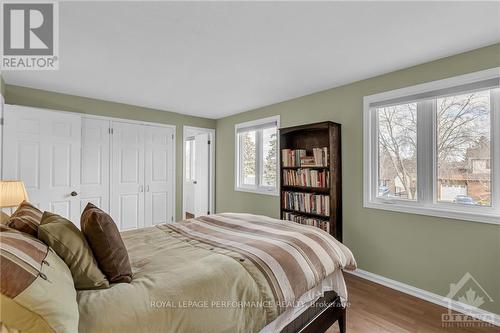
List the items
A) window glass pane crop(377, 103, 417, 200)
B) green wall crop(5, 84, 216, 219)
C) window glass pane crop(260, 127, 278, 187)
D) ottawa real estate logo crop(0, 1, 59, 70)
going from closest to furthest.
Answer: ottawa real estate logo crop(0, 1, 59, 70)
window glass pane crop(377, 103, 417, 200)
green wall crop(5, 84, 216, 219)
window glass pane crop(260, 127, 278, 187)

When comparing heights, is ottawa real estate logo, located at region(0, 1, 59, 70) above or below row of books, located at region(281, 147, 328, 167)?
above

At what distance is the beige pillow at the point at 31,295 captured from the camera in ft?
2.51

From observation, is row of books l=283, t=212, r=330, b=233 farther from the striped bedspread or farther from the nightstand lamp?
the nightstand lamp

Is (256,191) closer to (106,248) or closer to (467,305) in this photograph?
(467,305)

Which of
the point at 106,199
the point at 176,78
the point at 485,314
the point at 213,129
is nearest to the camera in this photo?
the point at 485,314

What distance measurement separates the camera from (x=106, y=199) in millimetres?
3938

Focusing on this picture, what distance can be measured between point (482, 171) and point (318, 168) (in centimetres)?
163

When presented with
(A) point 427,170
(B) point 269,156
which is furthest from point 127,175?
(A) point 427,170

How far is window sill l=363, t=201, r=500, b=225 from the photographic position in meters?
2.17

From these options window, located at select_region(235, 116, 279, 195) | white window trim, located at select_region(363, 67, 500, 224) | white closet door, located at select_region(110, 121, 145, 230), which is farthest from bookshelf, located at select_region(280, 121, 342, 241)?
white closet door, located at select_region(110, 121, 145, 230)

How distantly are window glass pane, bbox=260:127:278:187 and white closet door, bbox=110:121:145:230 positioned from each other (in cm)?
212

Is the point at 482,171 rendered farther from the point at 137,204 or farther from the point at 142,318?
the point at 137,204

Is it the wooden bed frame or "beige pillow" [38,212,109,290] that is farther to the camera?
the wooden bed frame

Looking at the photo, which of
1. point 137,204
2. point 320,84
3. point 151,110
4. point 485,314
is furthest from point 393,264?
point 151,110
